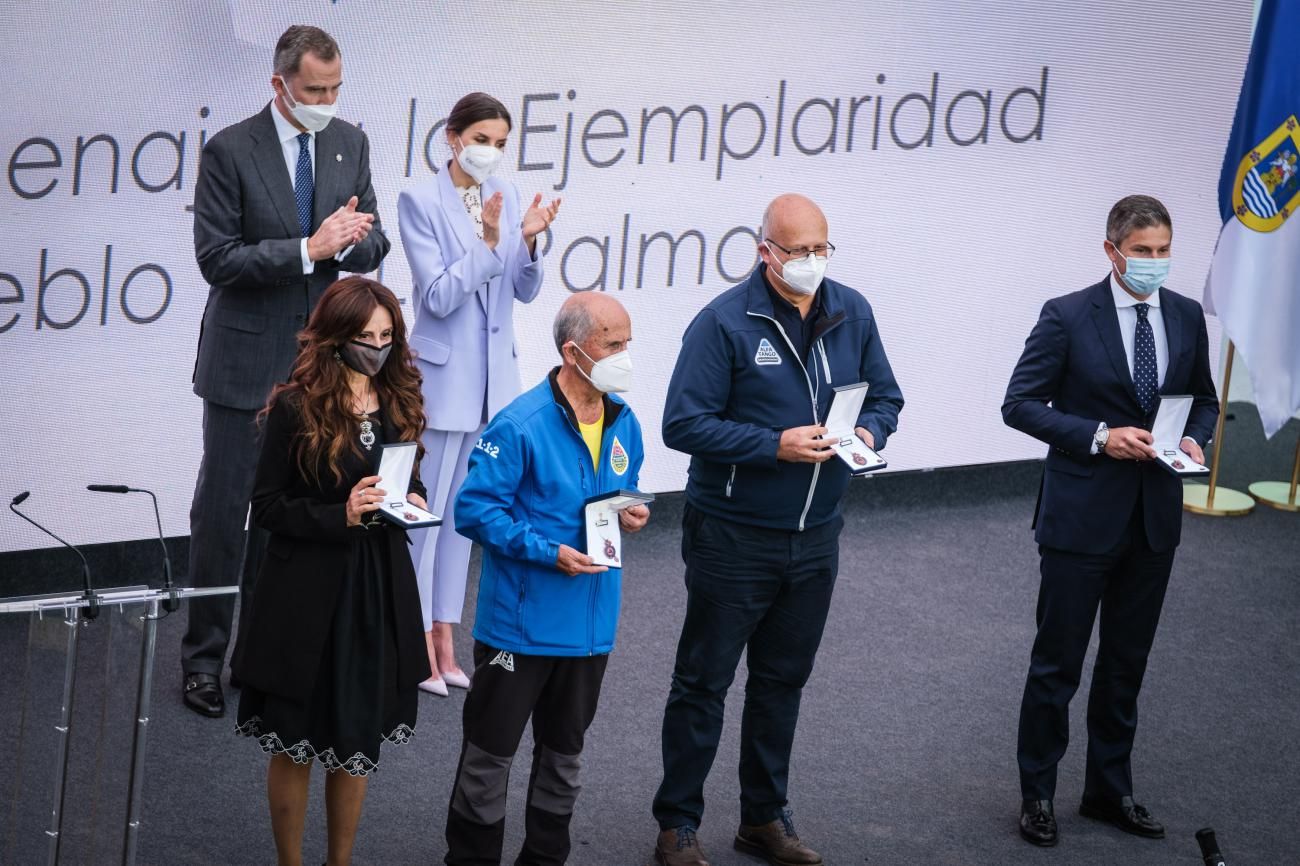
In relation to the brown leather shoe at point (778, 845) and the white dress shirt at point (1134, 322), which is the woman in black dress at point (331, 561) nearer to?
the brown leather shoe at point (778, 845)

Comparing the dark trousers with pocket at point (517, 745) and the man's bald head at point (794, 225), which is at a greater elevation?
the man's bald head at point (794, 225)

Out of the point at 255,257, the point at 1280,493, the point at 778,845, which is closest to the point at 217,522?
the point at 255,257

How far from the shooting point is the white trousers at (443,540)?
488cm

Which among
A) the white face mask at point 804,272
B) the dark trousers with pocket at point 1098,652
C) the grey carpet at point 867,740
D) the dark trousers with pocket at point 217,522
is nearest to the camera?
the grey carpet at point 867,740

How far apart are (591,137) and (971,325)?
82.1 inches

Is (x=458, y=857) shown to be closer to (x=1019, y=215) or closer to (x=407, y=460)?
(x=407, y=460)

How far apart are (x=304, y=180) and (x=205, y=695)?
4.96ft

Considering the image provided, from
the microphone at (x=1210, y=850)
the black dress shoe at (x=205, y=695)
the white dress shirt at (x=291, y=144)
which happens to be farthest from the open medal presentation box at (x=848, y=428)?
the black dress shoe at (x=205, y=695)

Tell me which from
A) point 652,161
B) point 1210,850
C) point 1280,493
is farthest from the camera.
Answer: point 1280,493

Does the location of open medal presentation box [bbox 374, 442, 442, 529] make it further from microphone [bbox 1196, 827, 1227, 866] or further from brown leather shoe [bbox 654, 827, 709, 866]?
microphone [bbox 1196, 827, 1227, 866]

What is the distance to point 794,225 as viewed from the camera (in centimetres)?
381

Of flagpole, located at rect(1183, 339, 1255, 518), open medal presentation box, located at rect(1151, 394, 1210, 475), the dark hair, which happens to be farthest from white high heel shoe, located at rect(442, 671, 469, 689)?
flagpole, located at rect(1183, 339, 1255, 518)

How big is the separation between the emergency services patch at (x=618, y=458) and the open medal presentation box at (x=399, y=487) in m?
0.48

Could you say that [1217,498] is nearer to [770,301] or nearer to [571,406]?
[770,301]
